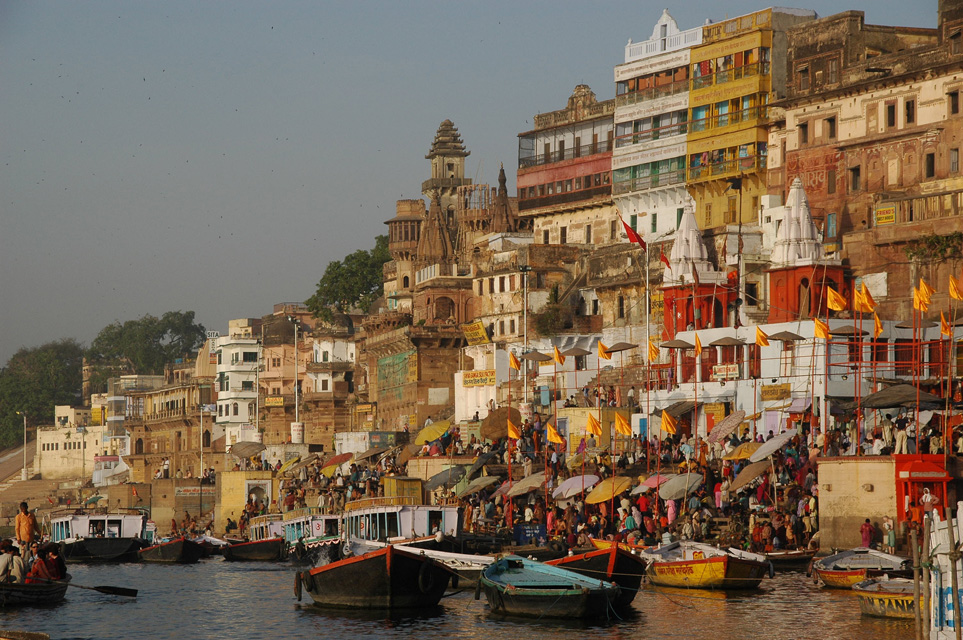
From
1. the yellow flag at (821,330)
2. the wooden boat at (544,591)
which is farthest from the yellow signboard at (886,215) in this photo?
the wooden boat at (544,591)

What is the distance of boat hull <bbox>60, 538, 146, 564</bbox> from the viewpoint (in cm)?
5106

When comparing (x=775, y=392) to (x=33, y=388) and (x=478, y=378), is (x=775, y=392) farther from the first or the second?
(x=33, y=388)

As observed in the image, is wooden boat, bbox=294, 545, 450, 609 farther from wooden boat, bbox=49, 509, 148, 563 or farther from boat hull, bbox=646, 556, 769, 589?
wooden boat, bbox=49, 509, 148, 563

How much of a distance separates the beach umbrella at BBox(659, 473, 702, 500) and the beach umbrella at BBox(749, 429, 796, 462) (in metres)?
1.37

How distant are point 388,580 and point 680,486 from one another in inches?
363

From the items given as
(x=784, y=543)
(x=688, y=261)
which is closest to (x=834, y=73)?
(x=688, y=261)

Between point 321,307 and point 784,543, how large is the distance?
189ft

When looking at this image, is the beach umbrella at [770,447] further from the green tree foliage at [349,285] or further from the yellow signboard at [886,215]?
the green tree foliage at [349,285]

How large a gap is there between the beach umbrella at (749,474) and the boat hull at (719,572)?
3.77 metres

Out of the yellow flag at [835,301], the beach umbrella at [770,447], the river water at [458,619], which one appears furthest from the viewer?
the yellow flag at [835,301]

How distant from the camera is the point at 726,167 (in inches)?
2274

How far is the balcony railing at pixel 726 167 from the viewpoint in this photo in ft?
186

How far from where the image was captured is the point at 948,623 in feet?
63.0

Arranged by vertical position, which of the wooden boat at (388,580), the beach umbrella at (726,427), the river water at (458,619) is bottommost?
the river water at (458,619)
